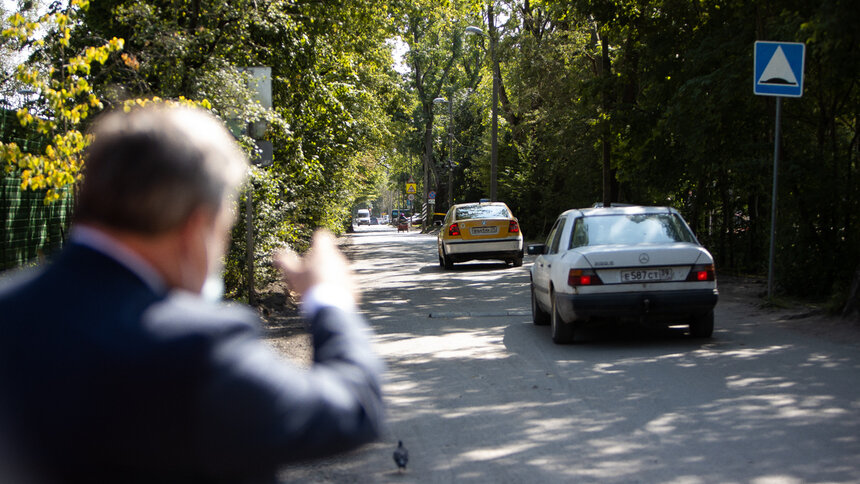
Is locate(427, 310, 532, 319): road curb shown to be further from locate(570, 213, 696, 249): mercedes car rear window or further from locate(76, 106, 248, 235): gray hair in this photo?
locate(76, 106, 248, 235): gray hair

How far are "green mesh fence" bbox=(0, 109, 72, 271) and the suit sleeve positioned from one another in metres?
9.41

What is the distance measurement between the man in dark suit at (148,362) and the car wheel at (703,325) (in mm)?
8725

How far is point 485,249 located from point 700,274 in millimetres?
12946

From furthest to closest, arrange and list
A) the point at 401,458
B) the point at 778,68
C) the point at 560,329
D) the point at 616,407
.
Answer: the point at 778,68 → the point at 560,329 → the point at 616,407 → the point at 401,458

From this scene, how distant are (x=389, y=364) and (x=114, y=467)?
296 inches

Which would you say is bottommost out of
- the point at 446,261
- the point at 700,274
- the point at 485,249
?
the point at 446,261

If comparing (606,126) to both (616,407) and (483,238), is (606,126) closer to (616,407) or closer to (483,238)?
(483,238)

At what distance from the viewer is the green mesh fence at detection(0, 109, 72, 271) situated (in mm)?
10352

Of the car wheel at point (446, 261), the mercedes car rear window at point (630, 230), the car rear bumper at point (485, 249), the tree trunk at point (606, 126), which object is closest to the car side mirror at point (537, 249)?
the mercedes car rear window at point (630, 230)

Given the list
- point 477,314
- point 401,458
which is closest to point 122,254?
point 401,458

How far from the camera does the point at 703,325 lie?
9.79 metres

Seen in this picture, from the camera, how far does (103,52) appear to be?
7.38 meters

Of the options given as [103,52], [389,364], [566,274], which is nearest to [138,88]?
[103,52]

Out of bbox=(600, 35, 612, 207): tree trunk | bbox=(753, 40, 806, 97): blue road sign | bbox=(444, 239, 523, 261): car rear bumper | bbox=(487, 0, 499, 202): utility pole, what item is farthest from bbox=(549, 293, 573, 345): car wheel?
bbox=(487, 0, 499, 202): utility pole
